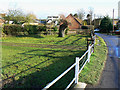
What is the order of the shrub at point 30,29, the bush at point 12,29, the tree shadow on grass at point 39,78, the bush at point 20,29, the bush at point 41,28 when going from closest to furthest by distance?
the tree shadow on grass at point 39,78 < the bush at point 12,29 < the bush at point 20,29 < the shrub at point 30,29 < the bush at point 41,28

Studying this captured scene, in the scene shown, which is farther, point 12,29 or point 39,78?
point 12,29

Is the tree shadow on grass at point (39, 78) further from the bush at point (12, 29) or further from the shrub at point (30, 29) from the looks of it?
the shrub at point (30, 29)

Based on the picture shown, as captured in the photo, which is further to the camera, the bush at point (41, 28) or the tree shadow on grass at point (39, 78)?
the bush at point (41, 28)

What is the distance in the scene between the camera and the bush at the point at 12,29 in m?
22.0

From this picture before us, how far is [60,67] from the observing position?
621 cm

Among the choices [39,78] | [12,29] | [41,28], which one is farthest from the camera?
[41,28]

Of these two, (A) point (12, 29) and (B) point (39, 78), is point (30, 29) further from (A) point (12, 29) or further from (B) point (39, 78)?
(B) point (39, 78)

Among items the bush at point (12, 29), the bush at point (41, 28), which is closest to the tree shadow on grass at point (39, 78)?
the bush at point (12, 29)

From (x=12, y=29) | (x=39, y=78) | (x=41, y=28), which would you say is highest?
(x=41, y=28)

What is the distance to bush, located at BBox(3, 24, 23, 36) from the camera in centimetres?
2198

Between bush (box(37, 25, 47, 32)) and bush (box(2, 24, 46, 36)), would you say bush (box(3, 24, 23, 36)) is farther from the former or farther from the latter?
bush (box(37, 25, 47, 32))

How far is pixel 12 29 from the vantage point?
73.8 feet

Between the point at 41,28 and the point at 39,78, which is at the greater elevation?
the point at 41,28

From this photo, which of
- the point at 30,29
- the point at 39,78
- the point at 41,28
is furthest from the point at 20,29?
the point at 39,78
